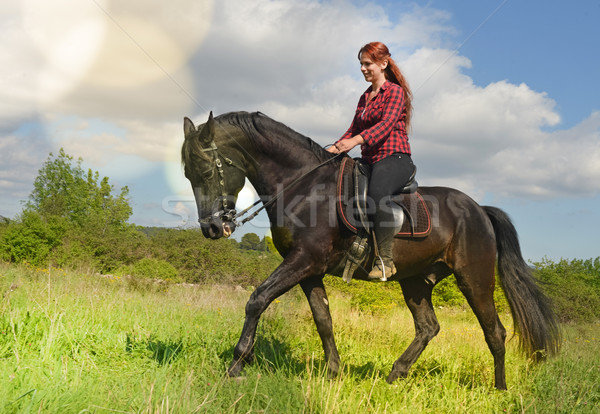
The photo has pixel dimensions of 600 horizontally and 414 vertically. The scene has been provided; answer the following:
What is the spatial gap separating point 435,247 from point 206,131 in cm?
279

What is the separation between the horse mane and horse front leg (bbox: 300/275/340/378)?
4.60 ft

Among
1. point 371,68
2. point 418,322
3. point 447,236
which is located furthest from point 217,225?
point 418,322

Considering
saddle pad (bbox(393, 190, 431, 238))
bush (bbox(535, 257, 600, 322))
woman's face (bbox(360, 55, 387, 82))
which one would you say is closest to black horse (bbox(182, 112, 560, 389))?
saddle pad (bbox(393, 190, 431, 238))

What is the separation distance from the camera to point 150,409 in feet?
9.21

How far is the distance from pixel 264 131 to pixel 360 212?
1.27 meters

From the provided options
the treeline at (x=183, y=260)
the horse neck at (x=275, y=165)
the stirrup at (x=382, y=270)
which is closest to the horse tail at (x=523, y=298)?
the stirrup at (x=382, y=270)

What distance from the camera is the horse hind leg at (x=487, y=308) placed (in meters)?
5.07

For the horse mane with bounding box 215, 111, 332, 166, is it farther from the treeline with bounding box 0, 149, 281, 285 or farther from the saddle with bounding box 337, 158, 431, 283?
the treeline with bounding box 0, 149, 281, 285

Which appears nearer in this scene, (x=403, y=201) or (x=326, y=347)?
(x=326, y=347)

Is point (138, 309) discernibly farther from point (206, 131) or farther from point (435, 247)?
point (435, 247)

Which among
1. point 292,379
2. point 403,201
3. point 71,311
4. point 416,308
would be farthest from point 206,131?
point 71,311

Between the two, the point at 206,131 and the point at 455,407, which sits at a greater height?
the point at 206,131

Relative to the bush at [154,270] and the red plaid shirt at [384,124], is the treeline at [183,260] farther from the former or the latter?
the red plaid shirt at [384,124]

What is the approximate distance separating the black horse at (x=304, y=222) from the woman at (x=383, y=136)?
29 centimetres
